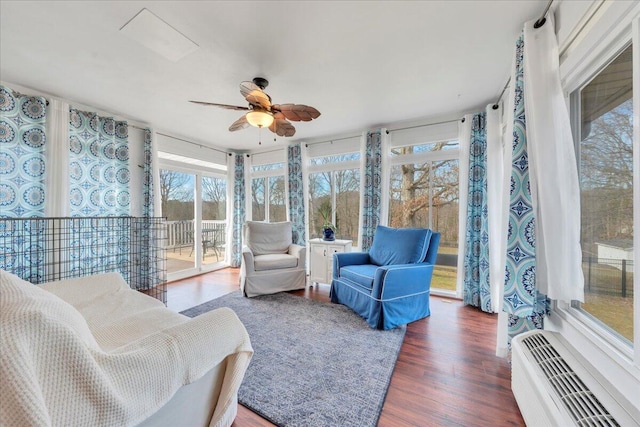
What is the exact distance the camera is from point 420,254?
8.84 ft

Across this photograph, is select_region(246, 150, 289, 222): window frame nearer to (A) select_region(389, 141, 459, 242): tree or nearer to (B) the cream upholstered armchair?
(B) the cream upholstered armchair

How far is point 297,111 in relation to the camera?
84.7 inches

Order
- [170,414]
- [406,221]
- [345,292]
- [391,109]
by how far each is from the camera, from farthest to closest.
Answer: [406,221], [391,109], [345,292], [170,414]

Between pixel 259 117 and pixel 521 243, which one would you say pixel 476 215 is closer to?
pixel 521 243

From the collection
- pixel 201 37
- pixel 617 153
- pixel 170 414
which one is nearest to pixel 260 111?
pixel 201 37

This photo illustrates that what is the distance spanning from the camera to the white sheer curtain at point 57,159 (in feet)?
9.16

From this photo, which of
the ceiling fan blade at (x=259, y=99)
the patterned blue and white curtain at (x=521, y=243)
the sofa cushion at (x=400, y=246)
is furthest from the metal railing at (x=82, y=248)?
the patterned blue and white curtain at (x=521, y=243)

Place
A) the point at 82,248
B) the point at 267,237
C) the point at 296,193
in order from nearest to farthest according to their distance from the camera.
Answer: the point at 82,248
the point at 267,237
the point at 296,193

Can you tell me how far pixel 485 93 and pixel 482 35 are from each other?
3.51 feet

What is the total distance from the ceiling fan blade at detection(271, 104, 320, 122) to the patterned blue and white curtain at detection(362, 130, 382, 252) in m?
1.81

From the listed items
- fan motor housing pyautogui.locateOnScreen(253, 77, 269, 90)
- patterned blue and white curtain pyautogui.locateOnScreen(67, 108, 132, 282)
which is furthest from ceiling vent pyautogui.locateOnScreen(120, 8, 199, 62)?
patterned blue and white curtain pyautogui.locateOnScreen(67, 108, 132, 282)

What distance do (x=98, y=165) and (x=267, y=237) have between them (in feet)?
7.85

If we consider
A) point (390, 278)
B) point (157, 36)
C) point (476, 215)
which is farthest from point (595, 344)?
point (157, 36)

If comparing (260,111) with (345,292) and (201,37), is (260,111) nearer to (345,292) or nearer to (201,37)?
(201,37)
